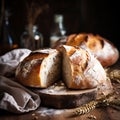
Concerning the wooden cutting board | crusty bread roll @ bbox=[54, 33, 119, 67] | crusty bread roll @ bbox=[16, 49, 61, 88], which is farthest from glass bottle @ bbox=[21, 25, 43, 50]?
the wooden cutting board

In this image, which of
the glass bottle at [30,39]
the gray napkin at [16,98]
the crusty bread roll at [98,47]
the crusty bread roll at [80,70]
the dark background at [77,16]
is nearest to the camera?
the gray napkin at [16,98]

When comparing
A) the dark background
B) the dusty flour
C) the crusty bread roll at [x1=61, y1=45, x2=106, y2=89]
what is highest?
the dark background

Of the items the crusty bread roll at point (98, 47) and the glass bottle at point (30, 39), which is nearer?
the crusty bread roll at point (98, 47)

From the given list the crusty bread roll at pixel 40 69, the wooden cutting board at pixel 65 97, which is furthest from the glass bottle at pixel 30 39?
the wooden cutting board at pixel 65 97

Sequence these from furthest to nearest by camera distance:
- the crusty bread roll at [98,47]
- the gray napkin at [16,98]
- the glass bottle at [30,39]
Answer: the glass bottle at [30,39]
the crusty bread roll at [98,47]
the gray napkin at [16,98]

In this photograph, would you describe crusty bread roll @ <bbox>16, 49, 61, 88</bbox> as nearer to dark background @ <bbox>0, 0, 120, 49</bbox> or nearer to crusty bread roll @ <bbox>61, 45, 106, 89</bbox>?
crusty bread roll @ <bbox>61, 45, 106, 89</bbox>

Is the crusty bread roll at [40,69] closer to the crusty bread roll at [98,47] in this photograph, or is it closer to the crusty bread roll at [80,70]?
the crusty bread roll at [80,70]

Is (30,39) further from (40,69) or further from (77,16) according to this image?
(40,69)

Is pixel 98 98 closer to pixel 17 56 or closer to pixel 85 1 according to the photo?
pixel 17 56
